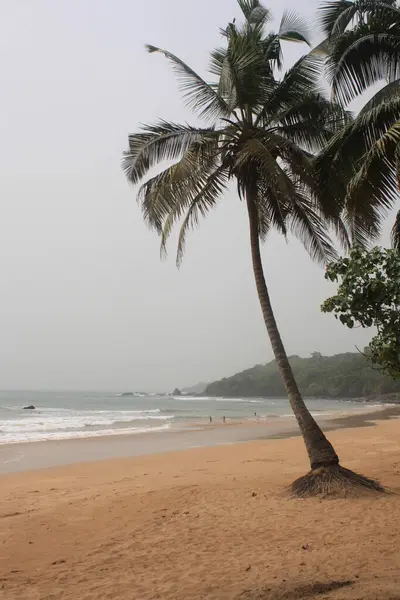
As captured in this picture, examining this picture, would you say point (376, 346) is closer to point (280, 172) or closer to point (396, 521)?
point (396, 521)

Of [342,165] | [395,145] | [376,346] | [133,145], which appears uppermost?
[133,145]

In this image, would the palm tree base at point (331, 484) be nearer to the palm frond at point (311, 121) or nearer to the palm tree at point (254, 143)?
the palm tree at point (254, 143)

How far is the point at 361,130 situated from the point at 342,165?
851 millimetres

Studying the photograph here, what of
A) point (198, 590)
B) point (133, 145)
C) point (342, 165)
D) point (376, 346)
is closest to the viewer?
point (198, 590)

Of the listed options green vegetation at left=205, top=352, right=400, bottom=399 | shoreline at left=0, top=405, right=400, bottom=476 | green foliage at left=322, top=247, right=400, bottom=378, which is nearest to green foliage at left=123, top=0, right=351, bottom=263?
green foliage at left=322, top=247, right=400, bottom=378

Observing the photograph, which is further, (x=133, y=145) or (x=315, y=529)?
(x=133, y=145)

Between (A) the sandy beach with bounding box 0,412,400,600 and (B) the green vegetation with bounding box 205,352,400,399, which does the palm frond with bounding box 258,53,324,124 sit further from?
(B) the green vegetation with bounding box 205,352,400,399

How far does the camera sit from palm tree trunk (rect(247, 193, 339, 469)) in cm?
809

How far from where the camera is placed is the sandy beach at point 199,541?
441cm

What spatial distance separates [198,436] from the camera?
23.7m

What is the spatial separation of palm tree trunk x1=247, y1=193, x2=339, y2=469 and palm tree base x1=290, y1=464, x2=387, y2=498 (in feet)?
0.59

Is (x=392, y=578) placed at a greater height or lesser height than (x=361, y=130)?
lesser

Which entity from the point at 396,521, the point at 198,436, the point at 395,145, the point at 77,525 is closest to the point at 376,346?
the point at 396,521

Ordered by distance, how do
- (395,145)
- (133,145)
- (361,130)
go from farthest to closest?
(133,145)
(361,130)
(395,145)
